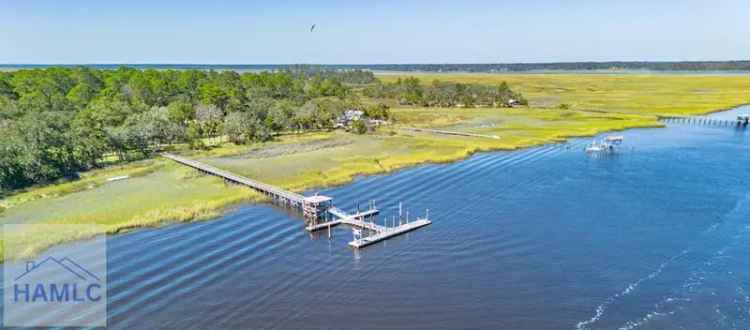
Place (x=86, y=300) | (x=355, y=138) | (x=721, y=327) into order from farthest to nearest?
(x=355, y=138), (x=86, y=300), (x=721, y=327)

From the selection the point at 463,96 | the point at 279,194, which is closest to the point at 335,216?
the point at 279,194

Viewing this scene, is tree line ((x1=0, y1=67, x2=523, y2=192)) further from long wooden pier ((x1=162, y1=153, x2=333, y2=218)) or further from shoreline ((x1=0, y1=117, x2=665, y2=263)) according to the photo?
long wooden pier ((x1=162, y1=153, x2=333, y2=218))

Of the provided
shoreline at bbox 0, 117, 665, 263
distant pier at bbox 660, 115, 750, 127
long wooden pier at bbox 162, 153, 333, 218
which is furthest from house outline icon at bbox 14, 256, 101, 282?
distant pier at bbox 660, 115, 750, 127

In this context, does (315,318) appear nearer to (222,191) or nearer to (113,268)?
(113,268)

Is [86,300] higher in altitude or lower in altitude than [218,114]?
lower

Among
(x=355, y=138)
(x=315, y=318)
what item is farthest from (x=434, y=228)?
(x=355, y=138)

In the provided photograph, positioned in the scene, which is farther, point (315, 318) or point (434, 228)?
point (434, 228)
